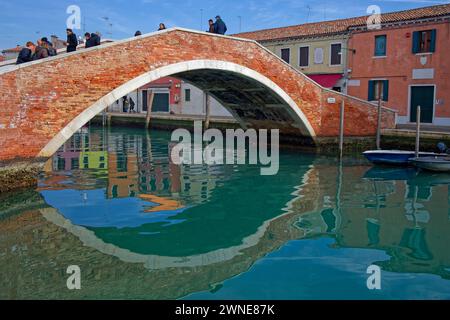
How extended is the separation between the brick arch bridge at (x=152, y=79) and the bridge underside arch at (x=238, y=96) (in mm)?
18

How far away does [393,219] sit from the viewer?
19.4ft

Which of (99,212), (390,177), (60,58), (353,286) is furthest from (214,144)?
(353,286)

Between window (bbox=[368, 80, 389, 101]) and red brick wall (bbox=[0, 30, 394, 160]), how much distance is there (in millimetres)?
6488

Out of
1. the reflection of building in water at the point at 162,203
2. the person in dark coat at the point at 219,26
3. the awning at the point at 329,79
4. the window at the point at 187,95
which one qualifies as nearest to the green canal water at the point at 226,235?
the reflection of building in water at the point at 162,203

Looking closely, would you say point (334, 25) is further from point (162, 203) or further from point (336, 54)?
point (162, 203)

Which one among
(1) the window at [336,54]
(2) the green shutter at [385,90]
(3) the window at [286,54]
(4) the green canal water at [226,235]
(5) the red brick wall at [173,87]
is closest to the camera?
(4) the green canal water at [226,235]

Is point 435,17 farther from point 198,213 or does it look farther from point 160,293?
point 160,293

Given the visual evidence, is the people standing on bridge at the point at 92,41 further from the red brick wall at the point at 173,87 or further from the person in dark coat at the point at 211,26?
the red brick wall at the point at 173,87

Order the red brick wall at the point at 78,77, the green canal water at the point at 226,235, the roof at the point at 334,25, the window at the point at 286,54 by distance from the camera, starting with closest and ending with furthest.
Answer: the green canal water at the point at 226,235
the red brick wall at the point at 78,77
the roof at the point at 334,25
the window at the point at 286,54

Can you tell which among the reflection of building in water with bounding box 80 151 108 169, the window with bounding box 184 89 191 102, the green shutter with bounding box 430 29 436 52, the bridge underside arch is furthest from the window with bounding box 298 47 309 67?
the reflection of building in water with bounding box 80 151 108 169

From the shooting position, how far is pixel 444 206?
262 inches

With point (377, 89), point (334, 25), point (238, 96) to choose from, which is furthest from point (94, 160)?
point (334, 25)

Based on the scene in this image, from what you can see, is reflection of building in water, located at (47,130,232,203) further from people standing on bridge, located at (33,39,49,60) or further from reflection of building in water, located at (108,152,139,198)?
people standing on bridge, located at (33,39,49,60)

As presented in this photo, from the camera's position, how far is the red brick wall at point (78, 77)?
6883mm
